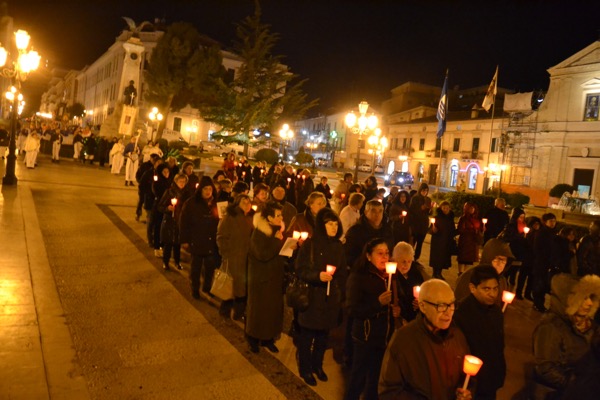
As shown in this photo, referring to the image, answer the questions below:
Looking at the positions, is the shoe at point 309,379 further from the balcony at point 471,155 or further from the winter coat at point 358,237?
the balcony at point 471,155

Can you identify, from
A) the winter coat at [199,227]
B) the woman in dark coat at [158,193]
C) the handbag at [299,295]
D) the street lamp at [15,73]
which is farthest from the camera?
the street lamp at [15,73]

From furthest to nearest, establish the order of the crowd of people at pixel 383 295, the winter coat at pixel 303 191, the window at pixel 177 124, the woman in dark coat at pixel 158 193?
the window at pixel 177 124 < the winter coat at pixel 303 191 < the woman in dark coat at pixel 158 193 < the crowd of people at pixel 383 295

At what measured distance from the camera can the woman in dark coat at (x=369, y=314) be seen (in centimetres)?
418

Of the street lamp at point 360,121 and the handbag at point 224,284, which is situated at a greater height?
the street lamp at point 360,121

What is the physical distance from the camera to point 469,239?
9.96m

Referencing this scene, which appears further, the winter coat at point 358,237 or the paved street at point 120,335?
the winter coat at point 358,237

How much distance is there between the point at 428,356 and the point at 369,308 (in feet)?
4.34

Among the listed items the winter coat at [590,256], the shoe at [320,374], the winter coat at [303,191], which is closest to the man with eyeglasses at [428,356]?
the shoe at [320,374]

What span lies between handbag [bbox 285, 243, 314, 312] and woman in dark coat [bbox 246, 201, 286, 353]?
18.1 inches

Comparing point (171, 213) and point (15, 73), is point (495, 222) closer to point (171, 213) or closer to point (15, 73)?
point (171, 213)

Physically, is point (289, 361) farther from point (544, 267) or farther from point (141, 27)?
point (141, 27)

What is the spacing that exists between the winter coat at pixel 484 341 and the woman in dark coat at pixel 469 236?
6641 millimetres

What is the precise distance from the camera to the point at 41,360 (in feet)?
15.4

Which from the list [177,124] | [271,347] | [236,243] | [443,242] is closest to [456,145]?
[177,124]
